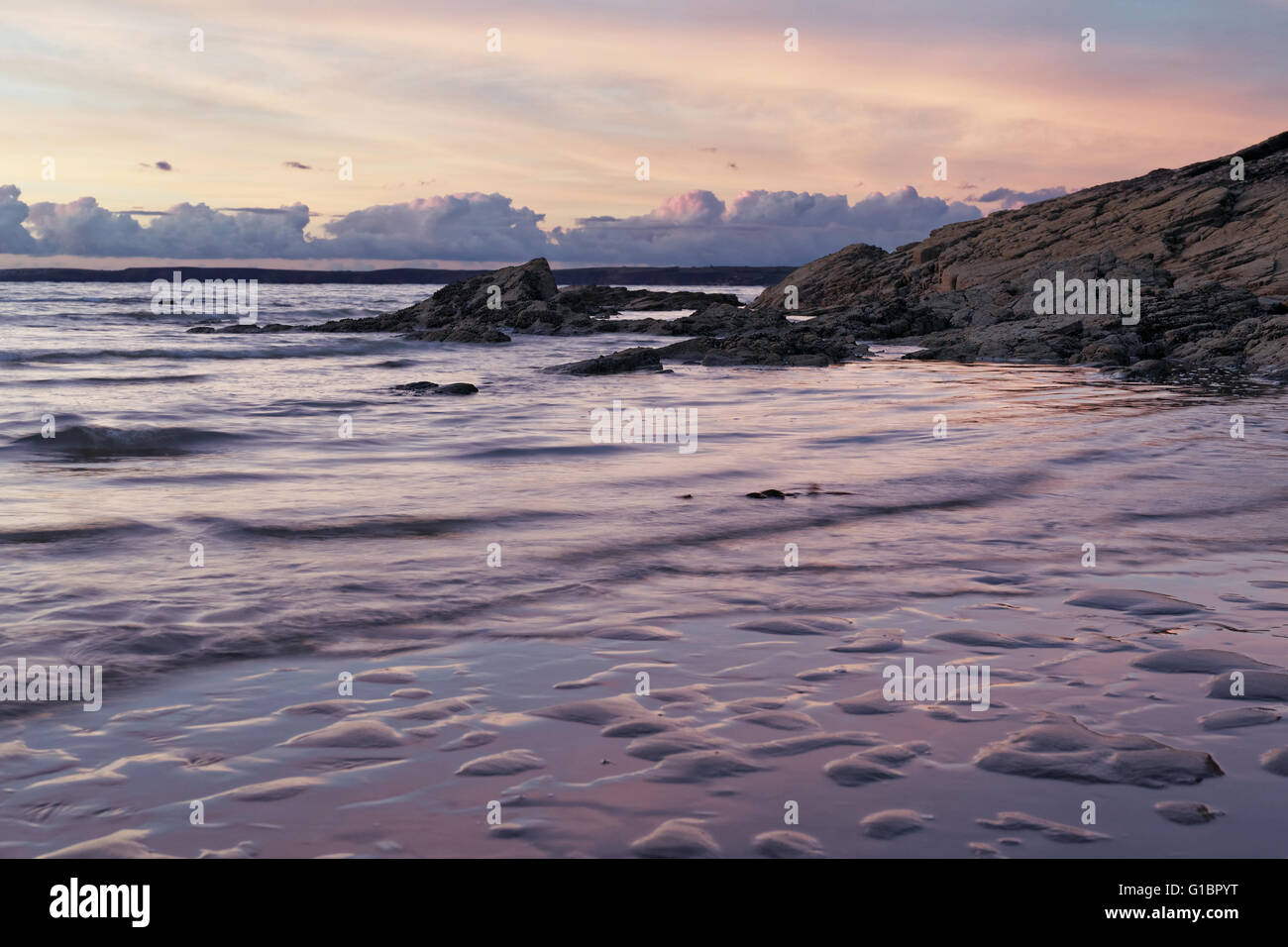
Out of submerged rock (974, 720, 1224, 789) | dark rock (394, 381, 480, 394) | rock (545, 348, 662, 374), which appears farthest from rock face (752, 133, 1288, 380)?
submerged rock (974, 720, 1224, 789)

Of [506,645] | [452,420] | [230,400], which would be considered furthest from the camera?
[230,400]

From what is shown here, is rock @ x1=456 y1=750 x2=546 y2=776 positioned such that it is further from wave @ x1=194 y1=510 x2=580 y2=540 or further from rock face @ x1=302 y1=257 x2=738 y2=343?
rock face @ x1=302 y1=257 x2=738 y2=343

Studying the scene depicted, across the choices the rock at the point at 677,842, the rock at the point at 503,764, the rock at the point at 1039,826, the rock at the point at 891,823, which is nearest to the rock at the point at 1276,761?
the rock at the point at 1039,826

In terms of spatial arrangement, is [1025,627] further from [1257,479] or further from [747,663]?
[1257,479]

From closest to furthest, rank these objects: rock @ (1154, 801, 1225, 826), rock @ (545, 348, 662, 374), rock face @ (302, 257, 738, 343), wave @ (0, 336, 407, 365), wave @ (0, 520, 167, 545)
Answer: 1. rock @ (1154, 801, 1225, 826)
2. wave @ (0, 520, 167, 545)
3. rock @ (545, 348, 662, 374)
4. wave @ (0, 336, 407, 365)
5. rock face @ (302, 257, 738, 343)

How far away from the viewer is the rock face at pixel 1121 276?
27.1 meters

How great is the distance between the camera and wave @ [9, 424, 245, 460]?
41.9 ft

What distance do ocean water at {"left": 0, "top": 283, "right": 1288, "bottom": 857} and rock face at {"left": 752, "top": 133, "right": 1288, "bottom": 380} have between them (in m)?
14.4

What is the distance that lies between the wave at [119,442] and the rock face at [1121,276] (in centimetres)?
1941

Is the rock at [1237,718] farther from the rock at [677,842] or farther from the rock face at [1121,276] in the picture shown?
the rock face at [1121,276]

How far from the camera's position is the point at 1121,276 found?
112ft

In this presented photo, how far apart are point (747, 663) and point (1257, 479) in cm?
735

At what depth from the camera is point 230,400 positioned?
2042 cm
